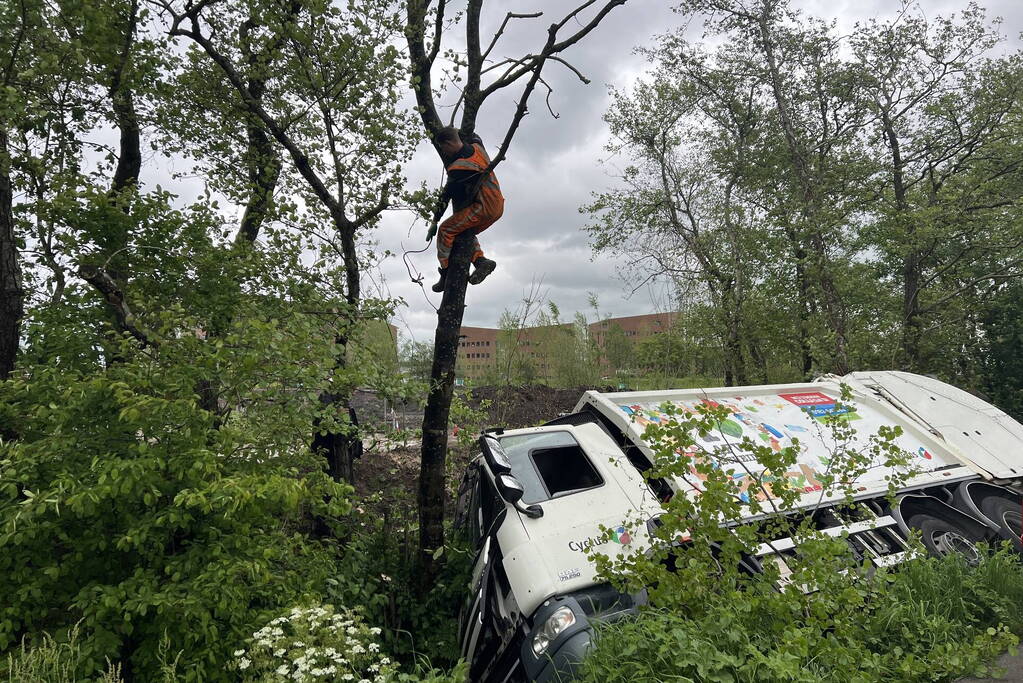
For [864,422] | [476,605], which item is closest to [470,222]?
[476,605]

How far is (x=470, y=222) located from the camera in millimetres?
4879

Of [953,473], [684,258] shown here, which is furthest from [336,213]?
[684,258]

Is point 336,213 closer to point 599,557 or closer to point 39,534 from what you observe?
point 39,534

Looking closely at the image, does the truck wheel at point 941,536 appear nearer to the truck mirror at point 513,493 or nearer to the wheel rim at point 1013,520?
the wheel rim at point 1013,520

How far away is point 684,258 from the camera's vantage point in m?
16.5

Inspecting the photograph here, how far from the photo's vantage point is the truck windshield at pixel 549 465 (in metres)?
4.28

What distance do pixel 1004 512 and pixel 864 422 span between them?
54.6 inches

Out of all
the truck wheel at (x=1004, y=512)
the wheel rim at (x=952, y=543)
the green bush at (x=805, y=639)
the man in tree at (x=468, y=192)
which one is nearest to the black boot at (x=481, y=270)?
the man in tree at (x=468, y=192)

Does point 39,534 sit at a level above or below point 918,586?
above

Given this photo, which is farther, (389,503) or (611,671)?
(389,503)

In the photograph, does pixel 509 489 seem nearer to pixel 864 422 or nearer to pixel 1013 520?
pixel 864 422

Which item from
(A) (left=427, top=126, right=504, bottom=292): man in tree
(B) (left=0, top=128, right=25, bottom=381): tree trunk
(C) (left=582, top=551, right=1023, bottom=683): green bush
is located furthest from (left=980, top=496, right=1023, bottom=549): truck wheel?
(B) (left=0, top=128, right=25, bottom=381): tree trunk

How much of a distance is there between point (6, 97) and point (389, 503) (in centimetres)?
553

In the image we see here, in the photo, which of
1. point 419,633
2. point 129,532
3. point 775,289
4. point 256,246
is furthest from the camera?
point 775,289
